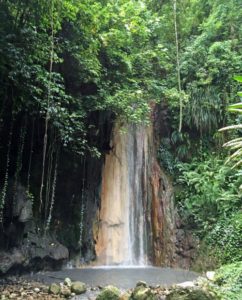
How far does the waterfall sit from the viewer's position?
33.8ft

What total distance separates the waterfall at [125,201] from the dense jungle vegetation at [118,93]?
2.99 ft

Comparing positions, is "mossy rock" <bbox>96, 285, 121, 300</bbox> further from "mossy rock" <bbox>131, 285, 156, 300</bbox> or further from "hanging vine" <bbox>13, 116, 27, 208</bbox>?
"hanging vine" <bbox>13, 116, 27, 208</bbox>

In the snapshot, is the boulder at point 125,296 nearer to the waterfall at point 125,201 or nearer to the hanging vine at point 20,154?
the hanging vine at point 20,154

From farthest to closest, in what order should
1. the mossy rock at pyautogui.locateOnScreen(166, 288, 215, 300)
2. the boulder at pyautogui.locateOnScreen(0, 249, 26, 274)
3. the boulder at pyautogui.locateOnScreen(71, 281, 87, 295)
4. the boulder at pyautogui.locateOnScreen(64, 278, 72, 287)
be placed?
1. the boulder at pyautogui.locateOnScreen(0, 249, 26, 274)
2. the boulder at pyautogui.locateOnScreen(64, 278, 72, 287)
3. the boulder at pyautogui.locateOnScreen(71, 281, 87, 295)
4. the mossy rock at pyautogui.locateOnScreen(166, 288, 215, 300)

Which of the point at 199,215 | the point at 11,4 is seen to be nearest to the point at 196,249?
the point at 199,215

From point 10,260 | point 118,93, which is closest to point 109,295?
point 10,260

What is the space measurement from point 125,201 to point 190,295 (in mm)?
5550

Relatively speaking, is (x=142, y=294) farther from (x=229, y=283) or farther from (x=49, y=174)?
(x=49, y=174)

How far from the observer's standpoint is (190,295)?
5547mm

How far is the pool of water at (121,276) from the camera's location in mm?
7365

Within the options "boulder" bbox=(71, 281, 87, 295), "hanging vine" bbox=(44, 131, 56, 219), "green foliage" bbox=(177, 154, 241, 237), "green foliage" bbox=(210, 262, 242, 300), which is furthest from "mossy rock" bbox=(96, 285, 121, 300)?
"green foliage" bbox=(177, 154, 241, 237)

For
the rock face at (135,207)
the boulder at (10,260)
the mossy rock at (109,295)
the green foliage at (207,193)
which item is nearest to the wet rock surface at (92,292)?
the mossy rock at (109,295)

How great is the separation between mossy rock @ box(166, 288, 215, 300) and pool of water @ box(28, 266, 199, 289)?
1.43 m

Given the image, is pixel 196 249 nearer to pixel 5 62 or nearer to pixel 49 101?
pixel 49 101
